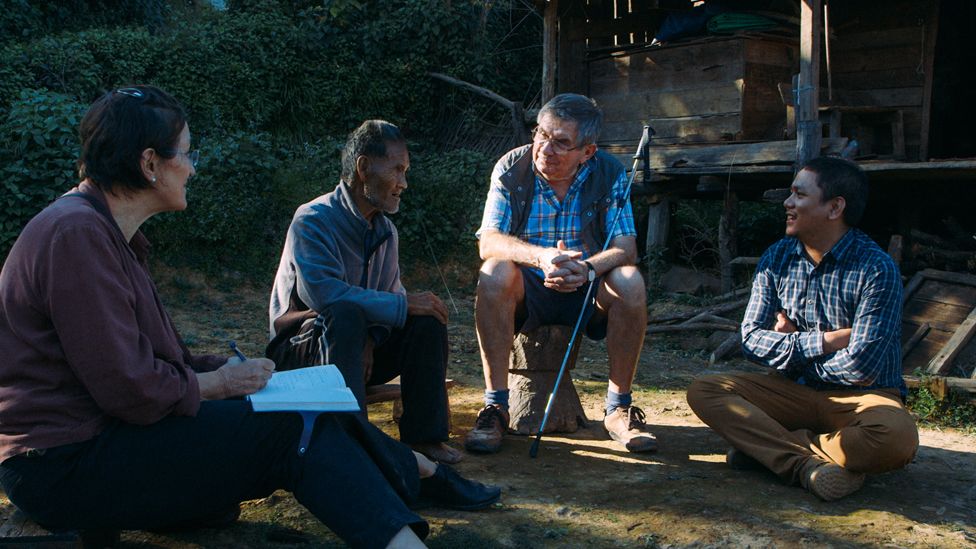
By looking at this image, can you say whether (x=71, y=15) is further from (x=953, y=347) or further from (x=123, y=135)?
(x=953, y=347)

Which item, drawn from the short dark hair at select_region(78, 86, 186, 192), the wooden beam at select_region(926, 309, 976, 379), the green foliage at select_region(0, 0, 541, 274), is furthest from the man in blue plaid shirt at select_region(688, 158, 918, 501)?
the green foliage at select_region(0, 0, 541, 274)

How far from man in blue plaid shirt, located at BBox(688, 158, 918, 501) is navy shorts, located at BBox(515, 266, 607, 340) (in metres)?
0.69

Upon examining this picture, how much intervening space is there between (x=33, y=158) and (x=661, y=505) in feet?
25.1

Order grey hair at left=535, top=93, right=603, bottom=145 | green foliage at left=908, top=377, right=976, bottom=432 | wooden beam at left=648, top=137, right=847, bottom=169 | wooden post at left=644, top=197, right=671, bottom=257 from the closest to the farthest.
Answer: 1. grey hair at left=535, top=93, right=603, bottom=145
2. green foliage at left=908, top=377, right=976, bottom=432
3. wooden beam at left=648, top=137, right=847, bottom=169
4. wooden post at left=644, top=197, right=671, bottom=257

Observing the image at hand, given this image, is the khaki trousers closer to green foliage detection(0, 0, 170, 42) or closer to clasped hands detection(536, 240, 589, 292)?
clasped hands detection(536, 240, 589, 292)

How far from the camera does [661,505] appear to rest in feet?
11.5

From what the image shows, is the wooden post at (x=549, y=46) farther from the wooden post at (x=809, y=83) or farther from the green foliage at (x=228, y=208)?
the green foliage at (x=228, y=208)

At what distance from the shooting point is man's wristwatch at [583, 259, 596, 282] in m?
A: 4.31

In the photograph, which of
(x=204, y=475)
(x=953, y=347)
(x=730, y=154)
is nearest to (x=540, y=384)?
(x=204, y=475)

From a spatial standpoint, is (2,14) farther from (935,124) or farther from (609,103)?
(935,124)

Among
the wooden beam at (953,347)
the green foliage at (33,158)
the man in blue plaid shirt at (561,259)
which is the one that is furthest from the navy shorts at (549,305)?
the green foliage at (33,158)

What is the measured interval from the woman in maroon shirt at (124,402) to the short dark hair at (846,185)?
2402mm

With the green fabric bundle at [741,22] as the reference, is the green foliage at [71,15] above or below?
above

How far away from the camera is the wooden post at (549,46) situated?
404 inches
